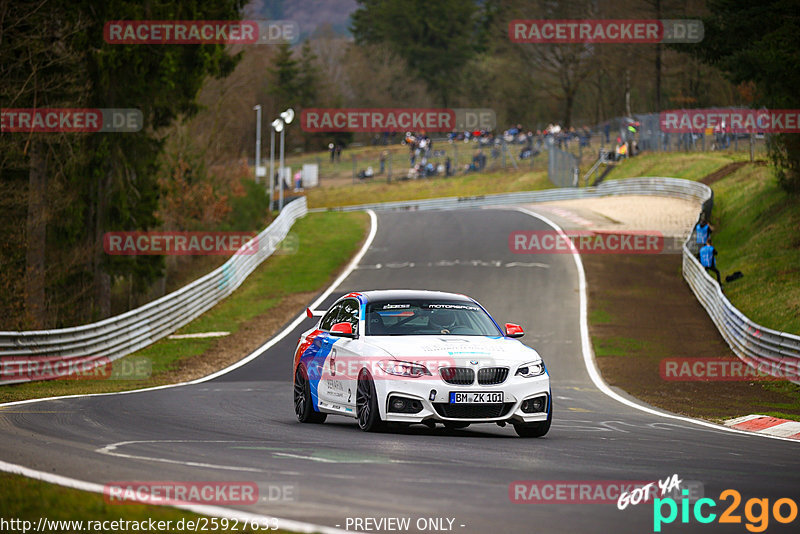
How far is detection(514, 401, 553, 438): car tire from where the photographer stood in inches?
451

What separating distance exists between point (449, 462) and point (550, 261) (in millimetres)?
33564

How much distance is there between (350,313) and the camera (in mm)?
12828

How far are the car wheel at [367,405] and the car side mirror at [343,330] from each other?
616 mm

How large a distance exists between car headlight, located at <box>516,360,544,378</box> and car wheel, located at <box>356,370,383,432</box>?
1518 mm

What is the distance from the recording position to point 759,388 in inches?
800

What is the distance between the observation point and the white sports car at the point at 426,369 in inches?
434

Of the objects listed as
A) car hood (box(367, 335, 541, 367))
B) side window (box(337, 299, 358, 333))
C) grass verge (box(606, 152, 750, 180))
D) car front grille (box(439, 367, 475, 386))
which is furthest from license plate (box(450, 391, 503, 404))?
grass verge (box(606, 152, 750, 180))

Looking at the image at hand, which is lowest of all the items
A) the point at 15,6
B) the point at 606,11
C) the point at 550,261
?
the point at 550,261

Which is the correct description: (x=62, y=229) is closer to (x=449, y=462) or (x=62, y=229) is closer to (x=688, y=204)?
(x=449, y=462)

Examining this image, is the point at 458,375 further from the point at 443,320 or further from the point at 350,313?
the point at 350,313

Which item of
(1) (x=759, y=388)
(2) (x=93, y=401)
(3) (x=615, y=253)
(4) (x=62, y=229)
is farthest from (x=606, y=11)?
(2) (x=93, y=401)

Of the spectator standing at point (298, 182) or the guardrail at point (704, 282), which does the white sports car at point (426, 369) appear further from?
the spectator standing at point (298, 182)

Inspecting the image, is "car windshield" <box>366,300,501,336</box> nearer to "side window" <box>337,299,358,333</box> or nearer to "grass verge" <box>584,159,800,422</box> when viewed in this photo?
"side window" <box>337,299,358,333</box>

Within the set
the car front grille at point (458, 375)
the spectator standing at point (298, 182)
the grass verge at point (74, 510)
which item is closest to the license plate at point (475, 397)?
the car front grille at point (458, 375)
